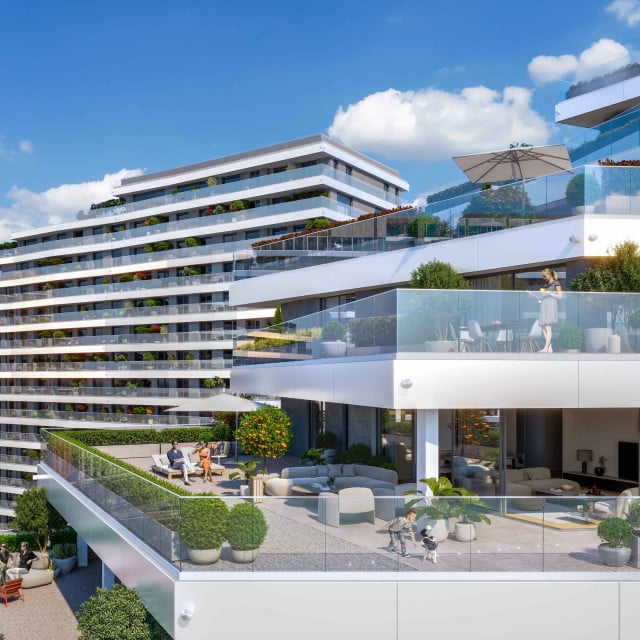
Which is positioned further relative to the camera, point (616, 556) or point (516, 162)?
point (516, 162)

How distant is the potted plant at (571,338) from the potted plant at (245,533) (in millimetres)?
6830

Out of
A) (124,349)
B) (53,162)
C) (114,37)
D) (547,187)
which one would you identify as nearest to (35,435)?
(124,349)

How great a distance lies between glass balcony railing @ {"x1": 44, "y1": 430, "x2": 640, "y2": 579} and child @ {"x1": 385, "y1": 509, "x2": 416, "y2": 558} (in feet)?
0.32

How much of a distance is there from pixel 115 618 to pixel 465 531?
646 cm

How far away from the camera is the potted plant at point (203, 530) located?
1205 cm

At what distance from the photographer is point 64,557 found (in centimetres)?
2609

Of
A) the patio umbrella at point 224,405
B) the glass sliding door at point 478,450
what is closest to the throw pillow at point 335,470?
the glass sliding door at point 478,450

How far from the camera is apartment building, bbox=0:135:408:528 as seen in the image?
51625 mm

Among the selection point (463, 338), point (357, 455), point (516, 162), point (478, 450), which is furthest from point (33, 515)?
point (516, 162)

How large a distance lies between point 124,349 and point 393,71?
30.2m

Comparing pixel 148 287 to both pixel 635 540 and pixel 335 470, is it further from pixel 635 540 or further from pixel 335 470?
pixel 635 540

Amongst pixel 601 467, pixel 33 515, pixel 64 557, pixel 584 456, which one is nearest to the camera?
pixel 601 467

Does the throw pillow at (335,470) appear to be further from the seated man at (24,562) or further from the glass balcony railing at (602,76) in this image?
the glass balcony railing at (602,76)

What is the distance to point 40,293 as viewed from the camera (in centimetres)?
6406
